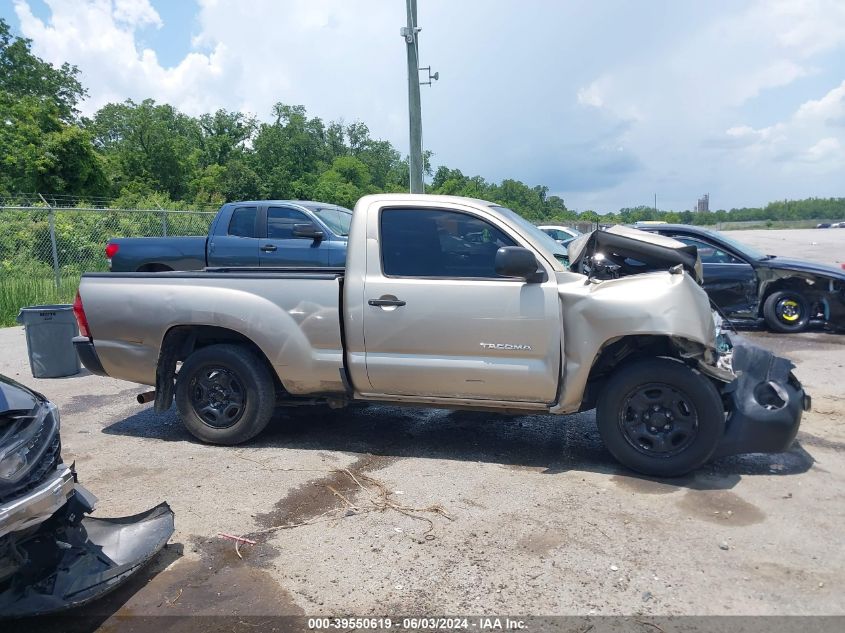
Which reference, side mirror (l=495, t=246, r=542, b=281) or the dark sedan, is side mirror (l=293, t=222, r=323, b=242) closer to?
→ the dark sedan

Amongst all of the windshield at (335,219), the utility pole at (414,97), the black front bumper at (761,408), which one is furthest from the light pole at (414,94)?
the black front bumper at (761,408)

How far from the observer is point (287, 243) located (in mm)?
10773

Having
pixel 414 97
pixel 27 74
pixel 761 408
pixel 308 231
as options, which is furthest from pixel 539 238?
pixel 27 74

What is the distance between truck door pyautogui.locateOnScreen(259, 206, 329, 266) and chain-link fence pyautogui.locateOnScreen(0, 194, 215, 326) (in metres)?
5.18

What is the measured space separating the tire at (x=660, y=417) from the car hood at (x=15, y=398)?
348cm

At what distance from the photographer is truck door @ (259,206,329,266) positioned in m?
10.7

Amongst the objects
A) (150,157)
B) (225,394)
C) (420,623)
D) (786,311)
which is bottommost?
(420,623)

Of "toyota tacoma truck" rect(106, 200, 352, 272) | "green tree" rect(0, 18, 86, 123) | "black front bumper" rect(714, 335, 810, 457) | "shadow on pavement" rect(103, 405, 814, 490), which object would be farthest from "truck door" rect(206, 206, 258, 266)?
"green tree" rect(0, 18, 86, 123)

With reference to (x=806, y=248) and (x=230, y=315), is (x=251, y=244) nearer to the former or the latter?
(x=230, y=315)

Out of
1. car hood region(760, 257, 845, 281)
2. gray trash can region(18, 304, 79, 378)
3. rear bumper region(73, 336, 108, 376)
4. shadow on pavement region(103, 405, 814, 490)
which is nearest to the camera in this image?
shadow on pavement region(103, 405, 814, 490)

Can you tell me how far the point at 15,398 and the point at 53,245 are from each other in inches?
480

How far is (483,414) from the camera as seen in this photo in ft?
20.9

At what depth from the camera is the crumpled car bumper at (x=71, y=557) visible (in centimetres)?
300

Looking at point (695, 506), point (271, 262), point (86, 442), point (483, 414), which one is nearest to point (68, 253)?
point (271, 262)
